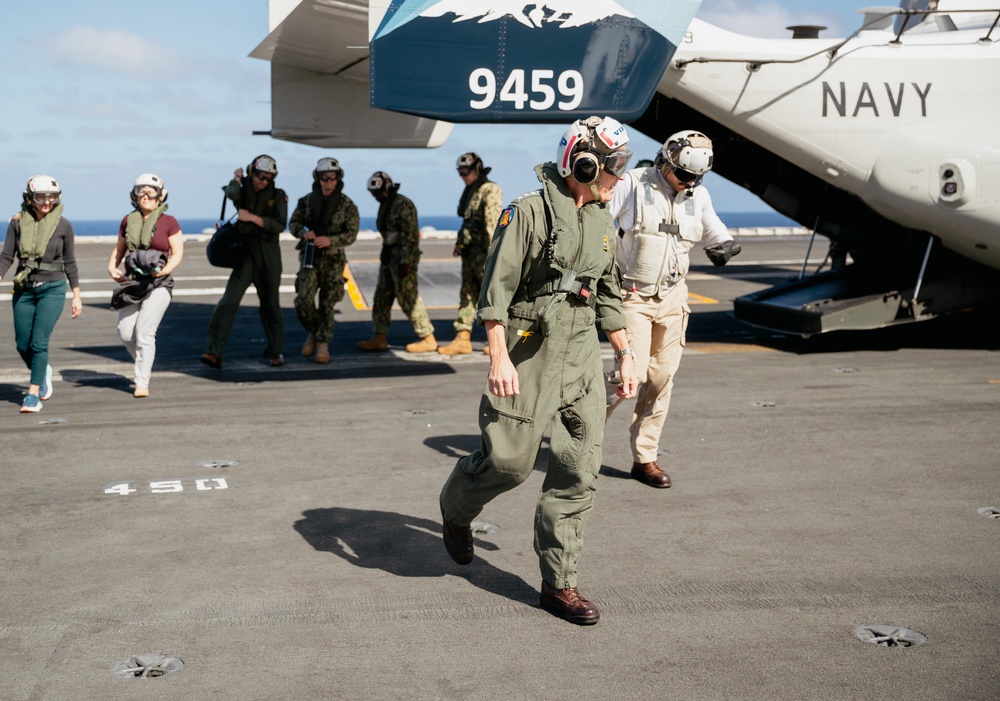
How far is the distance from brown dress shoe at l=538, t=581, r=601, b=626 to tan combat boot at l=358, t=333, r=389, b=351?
7.06 meters

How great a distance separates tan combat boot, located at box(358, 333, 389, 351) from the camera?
37.7 ft

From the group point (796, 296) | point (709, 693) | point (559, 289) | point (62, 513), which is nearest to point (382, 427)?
point (62, 513)

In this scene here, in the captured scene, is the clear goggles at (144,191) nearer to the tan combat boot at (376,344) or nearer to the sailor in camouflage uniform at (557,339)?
the tan combat boot at (376,344)

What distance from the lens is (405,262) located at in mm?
10805

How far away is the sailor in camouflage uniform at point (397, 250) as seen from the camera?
1074cm

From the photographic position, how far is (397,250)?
428 inches

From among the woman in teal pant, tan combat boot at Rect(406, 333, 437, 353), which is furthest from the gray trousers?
tan combat boot at Rect(406, 333, 437, 353)

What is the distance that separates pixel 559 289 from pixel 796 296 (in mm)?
7550

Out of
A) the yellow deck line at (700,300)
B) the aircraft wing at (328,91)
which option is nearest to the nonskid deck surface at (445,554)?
the aircraft wing at (328,91)

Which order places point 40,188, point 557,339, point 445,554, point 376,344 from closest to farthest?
1. point 557,339
2. point 445,554
3. point 40,188
4. point 376,344

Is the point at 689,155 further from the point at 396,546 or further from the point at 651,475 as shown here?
the point at 396,546

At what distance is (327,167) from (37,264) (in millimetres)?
3111

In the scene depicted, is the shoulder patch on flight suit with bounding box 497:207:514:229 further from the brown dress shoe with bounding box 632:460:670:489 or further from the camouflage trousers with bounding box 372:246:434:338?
the camouflage trousers with bounding box 372:246:434:338

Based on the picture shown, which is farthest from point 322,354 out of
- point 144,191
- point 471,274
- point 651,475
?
point 651,475
